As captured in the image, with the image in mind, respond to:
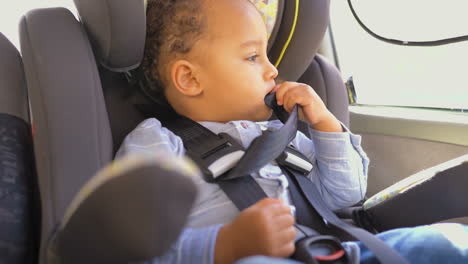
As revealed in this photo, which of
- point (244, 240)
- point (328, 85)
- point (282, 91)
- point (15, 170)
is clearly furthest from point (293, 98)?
point (15, 170)

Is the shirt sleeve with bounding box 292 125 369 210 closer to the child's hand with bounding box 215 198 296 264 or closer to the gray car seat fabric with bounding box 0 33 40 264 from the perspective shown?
the child's hand with bounding box 215 198 296 264

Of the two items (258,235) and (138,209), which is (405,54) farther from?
(138,209)

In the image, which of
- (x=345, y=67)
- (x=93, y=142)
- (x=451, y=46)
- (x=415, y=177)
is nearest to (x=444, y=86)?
(x=451, y=46)

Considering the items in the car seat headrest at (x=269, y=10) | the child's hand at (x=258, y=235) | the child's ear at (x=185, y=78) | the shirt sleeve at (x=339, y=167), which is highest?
the car seat headrest at (x=269, y=10)

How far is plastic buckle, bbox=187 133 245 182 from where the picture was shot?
0.95m

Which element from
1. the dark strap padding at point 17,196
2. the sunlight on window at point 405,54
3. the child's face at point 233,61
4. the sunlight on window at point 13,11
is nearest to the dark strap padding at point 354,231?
the child's face at point 233,61

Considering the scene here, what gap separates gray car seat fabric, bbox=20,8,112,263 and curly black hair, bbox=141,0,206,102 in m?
0.27

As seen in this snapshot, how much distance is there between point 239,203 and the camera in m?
0.93

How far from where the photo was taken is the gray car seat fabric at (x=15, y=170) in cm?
81

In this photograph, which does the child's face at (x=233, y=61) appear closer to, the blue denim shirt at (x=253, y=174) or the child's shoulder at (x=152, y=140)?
the blue denim shirt at (x=253, y=174)

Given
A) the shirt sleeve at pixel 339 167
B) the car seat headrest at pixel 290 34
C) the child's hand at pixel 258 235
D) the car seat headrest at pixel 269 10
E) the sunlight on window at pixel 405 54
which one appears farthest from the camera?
the sunlight on window at pixel 405 54

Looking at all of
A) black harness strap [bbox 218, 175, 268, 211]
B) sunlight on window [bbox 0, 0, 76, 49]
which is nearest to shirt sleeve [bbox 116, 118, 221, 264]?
black harness strap [bbox 218, 175, 268, 211]

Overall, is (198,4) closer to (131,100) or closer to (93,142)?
(131,100)

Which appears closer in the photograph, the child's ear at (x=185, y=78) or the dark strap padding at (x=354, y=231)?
the dark strap padding at (x=354, y=231)
